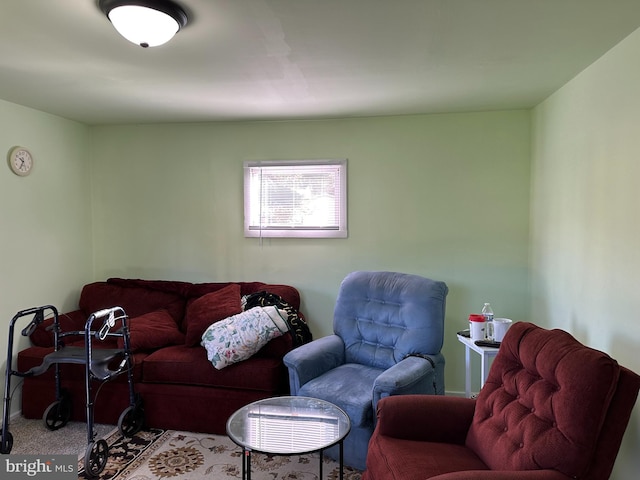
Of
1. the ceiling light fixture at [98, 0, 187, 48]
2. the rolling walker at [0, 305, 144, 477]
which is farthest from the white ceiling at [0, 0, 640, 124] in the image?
the rolling walker at [0, 305, 144, 477]

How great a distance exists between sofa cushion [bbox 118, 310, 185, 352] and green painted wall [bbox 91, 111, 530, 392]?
0.60m

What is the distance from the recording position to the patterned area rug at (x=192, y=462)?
262cm

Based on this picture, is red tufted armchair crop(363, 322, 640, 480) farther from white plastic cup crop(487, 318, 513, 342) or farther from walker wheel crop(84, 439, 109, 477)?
walker wheel crop(84, 439, 109, 477)

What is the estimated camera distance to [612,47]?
7.58 ft

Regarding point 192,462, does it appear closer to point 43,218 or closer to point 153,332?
point 153,332

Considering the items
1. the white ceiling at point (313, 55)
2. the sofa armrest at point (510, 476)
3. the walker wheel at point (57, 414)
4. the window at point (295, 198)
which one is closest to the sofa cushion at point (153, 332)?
the walker wheel at point (57, 414)

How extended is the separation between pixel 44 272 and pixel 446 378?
3411 millimetres

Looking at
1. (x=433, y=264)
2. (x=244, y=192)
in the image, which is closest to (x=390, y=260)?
(x=433, y=264)

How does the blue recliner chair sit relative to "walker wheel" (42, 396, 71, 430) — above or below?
→ above

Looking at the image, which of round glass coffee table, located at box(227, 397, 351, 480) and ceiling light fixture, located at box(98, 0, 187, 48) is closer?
ceiling light fixture, located at box(98, 0, 187, 48)

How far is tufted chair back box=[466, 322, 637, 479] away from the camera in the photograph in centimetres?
159

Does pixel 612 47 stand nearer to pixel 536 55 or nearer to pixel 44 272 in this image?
pixel 536 55

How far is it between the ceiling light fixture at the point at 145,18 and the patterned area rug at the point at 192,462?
2.33 meters

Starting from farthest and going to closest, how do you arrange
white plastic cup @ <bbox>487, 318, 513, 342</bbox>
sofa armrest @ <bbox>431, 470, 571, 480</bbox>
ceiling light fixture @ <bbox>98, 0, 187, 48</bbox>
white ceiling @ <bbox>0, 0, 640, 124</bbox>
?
white plastic cup @ <bbox>487, 318, 513, 342</bbox> → white ceiling @ <bbox>0, 0, 640, 124</bbox> → ceiling light fixture @ <bbox>98, 0, 187, 48</bbox> → sofa armrest @ <bbox>431, 470, 571, 480</bbox>
